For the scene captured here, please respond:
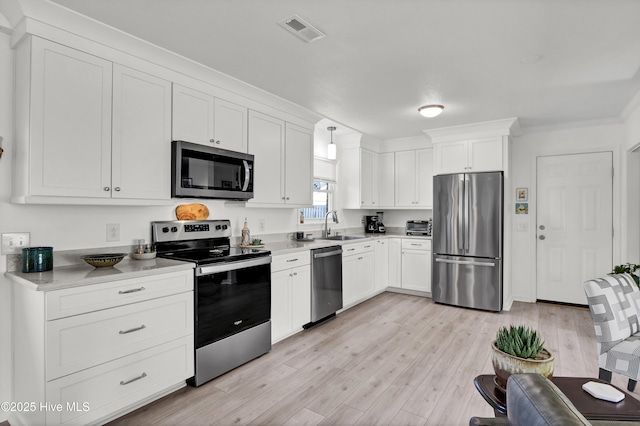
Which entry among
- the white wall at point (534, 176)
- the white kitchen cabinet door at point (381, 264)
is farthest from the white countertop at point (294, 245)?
the white wall at point (534, 176)

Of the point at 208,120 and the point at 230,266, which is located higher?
the point at 208,120

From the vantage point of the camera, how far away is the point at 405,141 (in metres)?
5.47

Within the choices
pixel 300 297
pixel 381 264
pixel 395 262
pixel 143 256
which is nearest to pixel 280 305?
pixel 300 297

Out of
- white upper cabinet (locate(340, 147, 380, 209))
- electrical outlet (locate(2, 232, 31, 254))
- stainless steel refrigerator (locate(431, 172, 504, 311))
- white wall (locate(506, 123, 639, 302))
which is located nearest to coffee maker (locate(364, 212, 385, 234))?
white upper cabinet (locate(340, 147, 380, 209))

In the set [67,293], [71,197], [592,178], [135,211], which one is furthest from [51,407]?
[592,178]

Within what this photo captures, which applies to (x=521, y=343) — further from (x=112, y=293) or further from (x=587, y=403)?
(x=112, y=293)

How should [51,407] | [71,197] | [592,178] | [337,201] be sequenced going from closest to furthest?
1. [51,407]
2. [71,197]
3. [592,178]
4. [337,201]

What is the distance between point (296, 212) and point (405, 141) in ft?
7.50

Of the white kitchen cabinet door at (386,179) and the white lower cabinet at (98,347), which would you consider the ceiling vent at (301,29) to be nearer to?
the white lower cabinet at (98,347)

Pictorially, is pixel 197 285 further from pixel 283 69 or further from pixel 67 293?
pixel 283 69

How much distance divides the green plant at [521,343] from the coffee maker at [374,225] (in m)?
4.48

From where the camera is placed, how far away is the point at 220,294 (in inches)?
104

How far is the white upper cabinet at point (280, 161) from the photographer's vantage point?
3.41 m

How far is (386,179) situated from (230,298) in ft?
11.9
